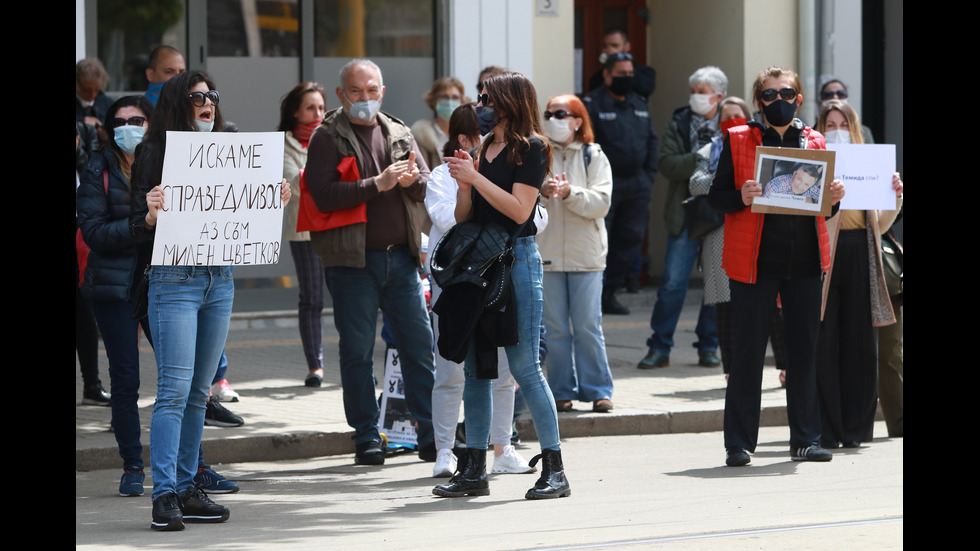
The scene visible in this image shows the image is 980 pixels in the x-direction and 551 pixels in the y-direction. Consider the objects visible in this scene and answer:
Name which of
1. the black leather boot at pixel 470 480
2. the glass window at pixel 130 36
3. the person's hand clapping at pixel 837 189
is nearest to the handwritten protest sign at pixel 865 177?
the person's hand clapping at pixel 837 189

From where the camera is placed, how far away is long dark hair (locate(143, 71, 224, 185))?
6152 millimetres

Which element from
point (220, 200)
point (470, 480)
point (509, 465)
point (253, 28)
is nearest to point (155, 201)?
point (220, 200)

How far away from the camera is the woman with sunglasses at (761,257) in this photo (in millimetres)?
7629

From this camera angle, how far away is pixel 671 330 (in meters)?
10.8

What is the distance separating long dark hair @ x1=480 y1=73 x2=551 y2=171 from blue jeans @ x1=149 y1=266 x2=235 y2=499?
143 cm

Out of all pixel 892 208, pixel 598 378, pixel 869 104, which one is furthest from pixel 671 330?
pixel 869 104

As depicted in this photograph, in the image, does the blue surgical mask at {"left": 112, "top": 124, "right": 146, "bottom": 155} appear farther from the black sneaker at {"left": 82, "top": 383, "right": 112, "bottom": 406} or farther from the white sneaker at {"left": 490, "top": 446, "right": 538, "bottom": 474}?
the black sneaker at {"left": 82, "top": 383, "right": 112, "bottom": 406}

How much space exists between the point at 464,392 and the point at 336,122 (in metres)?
1.68

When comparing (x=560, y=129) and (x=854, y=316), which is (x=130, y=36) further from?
(x=854, y=316)

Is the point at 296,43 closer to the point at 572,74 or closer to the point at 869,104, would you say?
the point at 572,74

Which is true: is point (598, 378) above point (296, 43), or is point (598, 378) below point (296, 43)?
below

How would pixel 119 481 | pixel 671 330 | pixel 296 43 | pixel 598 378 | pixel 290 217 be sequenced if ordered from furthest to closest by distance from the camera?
pixel 296 43 < pixel 671 330 < pixel 290 217 < pixel 598 378 < pixel 119 481

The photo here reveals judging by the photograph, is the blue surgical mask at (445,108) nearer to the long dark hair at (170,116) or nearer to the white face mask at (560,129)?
the white face mask at (560,129)

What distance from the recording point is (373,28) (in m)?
13.4
